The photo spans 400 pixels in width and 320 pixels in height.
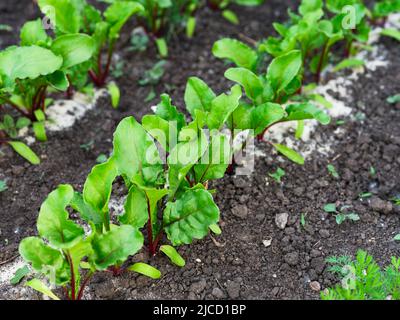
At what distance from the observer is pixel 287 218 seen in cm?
314

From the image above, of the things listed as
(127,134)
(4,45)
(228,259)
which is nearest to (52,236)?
(127,134)

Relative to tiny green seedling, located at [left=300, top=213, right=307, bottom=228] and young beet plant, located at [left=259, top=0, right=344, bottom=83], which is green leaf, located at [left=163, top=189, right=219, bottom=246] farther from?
young beet plant, located at [left=259, top=0, right=344, bottom=83]

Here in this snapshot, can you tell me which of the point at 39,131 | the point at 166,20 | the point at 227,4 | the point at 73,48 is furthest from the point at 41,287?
the point at 227,4

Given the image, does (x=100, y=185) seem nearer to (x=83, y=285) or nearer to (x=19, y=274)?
(x=83, y=285)

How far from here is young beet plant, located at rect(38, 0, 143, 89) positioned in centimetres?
343

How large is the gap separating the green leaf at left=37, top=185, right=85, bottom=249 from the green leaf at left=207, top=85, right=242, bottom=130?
2.71ft

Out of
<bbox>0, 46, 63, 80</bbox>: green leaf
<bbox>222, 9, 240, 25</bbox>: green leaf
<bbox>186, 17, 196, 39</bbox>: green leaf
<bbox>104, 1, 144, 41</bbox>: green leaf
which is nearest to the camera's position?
<bbox>0, 46, 63, 80</bbox>: green leaf

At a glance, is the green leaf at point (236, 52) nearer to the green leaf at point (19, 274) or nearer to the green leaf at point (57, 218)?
the green leaf at point (57, 218)

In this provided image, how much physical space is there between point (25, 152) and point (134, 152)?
0.90 metres

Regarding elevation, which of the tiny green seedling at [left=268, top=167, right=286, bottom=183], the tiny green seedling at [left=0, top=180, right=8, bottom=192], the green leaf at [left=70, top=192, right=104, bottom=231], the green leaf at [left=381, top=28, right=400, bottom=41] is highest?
the green leaf at [left=381, top=28, right=400, bottom=41]

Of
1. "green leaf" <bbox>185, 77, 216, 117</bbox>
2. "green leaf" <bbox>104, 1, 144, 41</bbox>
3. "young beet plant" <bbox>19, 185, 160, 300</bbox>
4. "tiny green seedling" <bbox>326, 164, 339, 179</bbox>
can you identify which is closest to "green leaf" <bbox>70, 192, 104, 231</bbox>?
"young beet plant" <bbox>19, 185, 160, 300</bbox>
